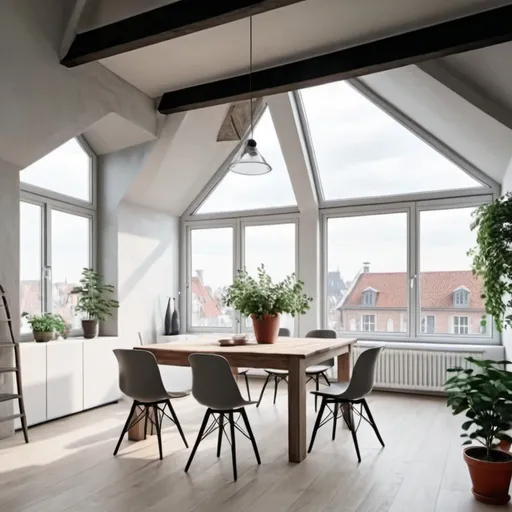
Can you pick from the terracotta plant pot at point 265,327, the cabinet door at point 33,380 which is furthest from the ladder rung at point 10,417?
the terracotta plant pot at point 265,327

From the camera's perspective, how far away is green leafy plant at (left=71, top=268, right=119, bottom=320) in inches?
219

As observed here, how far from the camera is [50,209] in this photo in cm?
540

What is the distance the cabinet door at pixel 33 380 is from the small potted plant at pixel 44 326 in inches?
5.6

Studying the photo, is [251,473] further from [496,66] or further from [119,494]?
[496,66]

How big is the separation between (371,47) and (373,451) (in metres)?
3.29

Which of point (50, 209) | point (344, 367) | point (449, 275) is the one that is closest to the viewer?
point (344, 367)

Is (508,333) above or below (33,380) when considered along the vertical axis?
above

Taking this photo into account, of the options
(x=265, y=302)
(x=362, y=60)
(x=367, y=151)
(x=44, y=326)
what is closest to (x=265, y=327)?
(x=265, y=302)

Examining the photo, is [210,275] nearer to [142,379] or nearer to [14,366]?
[14,366]

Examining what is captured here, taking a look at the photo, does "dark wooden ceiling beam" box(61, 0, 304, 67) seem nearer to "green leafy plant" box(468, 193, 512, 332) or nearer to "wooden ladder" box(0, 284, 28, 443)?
"wooden ladder" box(0, 284, 28, 443)

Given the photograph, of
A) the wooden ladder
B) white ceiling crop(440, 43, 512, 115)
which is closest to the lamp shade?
white ceiling crop(440, 43, 512, 115)

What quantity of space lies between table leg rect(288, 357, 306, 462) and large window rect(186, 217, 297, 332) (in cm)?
320

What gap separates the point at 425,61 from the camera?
404cm

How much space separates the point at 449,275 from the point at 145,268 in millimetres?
3817
